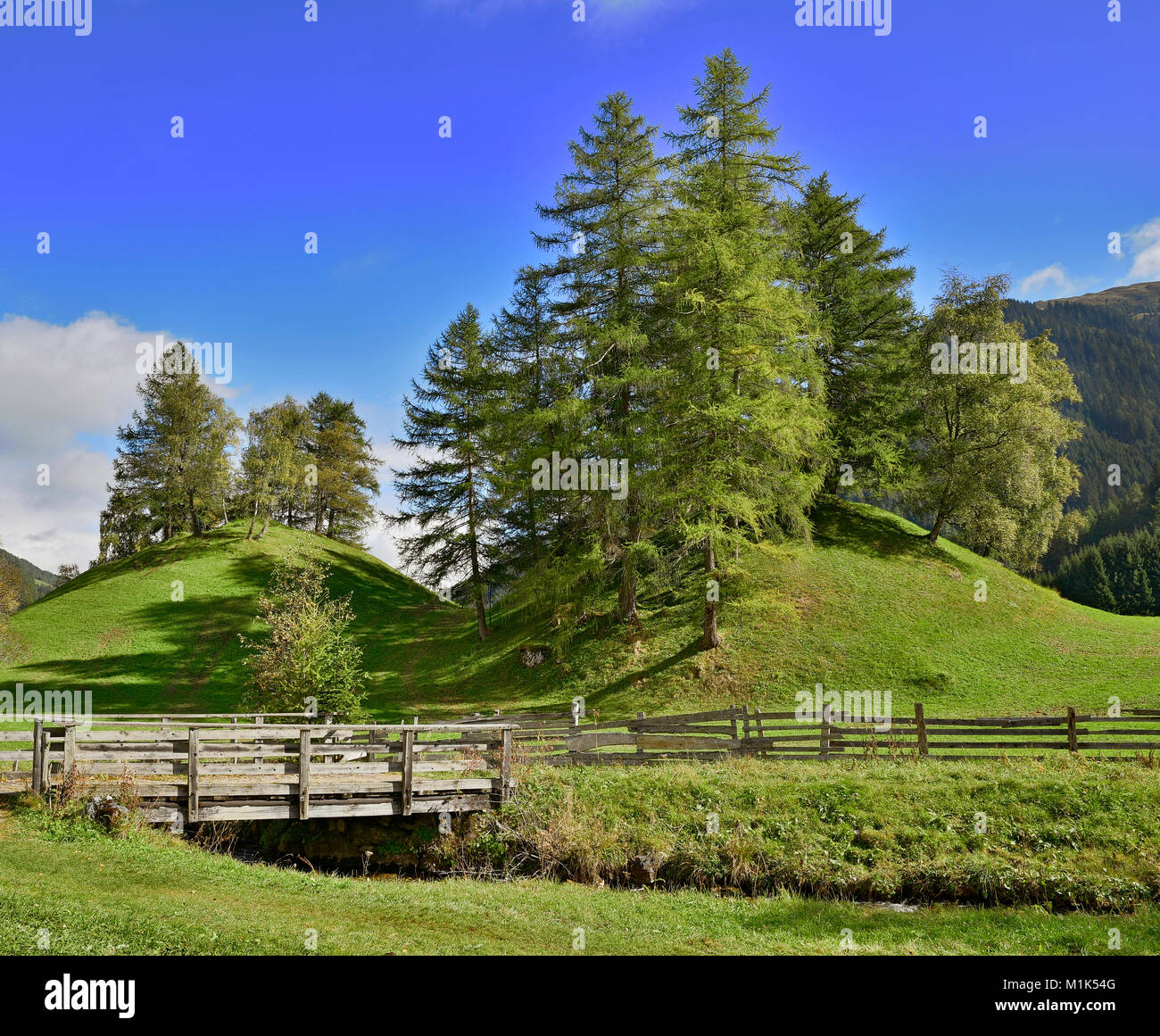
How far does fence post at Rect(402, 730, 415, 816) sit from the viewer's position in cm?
1543

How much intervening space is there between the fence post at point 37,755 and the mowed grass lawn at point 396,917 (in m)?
0.60

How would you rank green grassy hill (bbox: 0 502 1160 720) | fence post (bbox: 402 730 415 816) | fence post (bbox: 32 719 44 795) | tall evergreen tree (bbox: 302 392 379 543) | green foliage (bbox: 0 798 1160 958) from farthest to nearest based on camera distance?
tall evergreen tree (bbox: 302 392 379 543), green grassy hill (bbox: 0 502 1160 720), fence post (bbox: 402 730 415 816), fence post (bbox: 32 719 44 795), green foliage (bbox: 0 798 1160 958)

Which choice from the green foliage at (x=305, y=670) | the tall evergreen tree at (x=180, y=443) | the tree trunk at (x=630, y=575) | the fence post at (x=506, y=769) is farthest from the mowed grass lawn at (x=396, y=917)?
the tall evergreen tree at (x=180, y=443)

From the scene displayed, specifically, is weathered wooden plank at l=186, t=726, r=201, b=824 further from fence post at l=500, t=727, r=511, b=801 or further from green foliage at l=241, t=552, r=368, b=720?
green foliage at l=241, t=552, r=368, b=720

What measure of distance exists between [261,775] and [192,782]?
8.32 ft

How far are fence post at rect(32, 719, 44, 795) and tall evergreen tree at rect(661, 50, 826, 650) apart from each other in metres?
20.4

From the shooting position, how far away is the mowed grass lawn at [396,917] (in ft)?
29.6

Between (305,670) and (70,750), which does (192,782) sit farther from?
(305,670)

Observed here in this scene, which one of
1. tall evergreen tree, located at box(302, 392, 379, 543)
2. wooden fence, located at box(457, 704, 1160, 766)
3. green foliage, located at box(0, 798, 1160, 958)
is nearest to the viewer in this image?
green foliage, located at box(0, 798, 1160, 958)

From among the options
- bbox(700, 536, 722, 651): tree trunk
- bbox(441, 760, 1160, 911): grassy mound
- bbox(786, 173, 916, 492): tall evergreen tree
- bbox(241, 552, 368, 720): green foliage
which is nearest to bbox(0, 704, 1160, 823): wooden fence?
bbox(441, 760, 1160, 911): grassy mound

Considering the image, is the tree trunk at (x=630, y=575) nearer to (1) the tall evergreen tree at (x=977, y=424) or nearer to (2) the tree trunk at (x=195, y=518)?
(1) the tall evergreen tree at (x=977, y=424)

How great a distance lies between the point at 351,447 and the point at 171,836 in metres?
58.2

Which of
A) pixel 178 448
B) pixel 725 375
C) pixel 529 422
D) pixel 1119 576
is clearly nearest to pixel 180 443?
pixel 178 448
